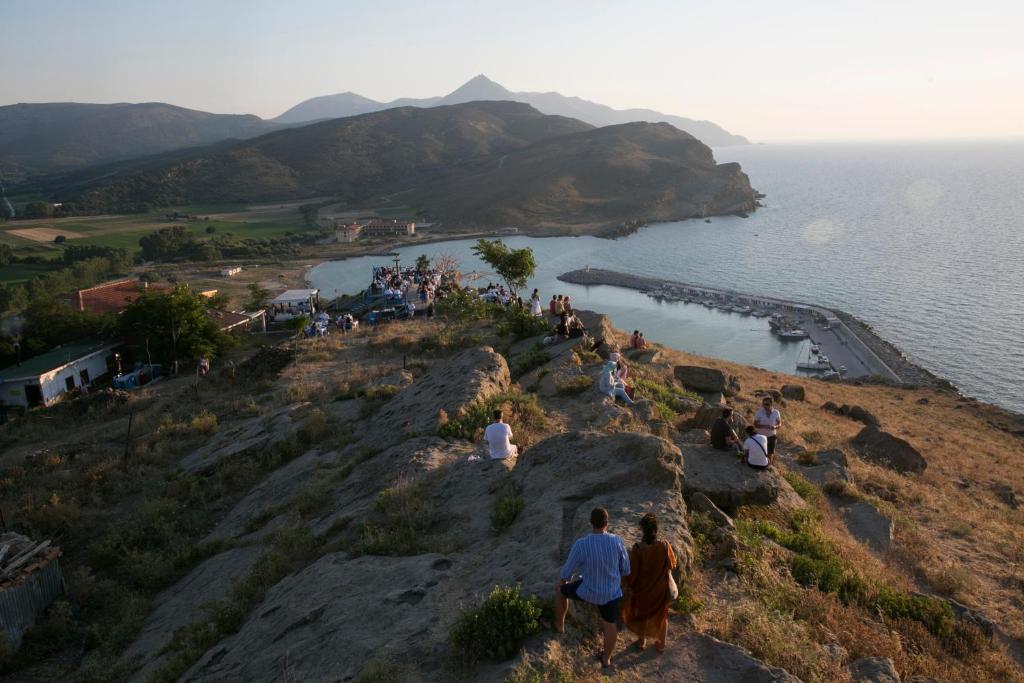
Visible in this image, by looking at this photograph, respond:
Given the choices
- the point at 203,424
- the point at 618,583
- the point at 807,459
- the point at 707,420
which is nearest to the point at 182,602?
the point at 618,583

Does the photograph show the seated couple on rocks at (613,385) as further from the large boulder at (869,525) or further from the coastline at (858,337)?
the coastline at (858,337)

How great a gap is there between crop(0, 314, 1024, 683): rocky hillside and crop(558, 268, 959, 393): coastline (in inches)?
1131

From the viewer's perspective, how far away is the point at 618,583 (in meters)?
5.38

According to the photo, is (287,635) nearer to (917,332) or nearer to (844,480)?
(844,480)

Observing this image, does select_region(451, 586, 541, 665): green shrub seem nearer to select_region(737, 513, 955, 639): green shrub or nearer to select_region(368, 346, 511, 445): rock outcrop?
select_region(737, 513, 955, 639): green shrub

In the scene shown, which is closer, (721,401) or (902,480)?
(902,480)

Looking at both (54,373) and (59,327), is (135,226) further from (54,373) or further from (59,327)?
(54,373)

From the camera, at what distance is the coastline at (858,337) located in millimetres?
43125

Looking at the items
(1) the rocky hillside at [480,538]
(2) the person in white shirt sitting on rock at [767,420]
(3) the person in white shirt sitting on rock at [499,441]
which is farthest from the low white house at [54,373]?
(2) the person in white shirt sitting on rock at [767,420]

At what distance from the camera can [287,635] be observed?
6820 millimetres

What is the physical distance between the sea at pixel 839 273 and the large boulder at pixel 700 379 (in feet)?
101

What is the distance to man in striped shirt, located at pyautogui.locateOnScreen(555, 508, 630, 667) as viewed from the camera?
5.34 meters

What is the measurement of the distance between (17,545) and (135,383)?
66.3 feet

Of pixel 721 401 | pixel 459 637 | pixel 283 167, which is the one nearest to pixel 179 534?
pixel 459 637
